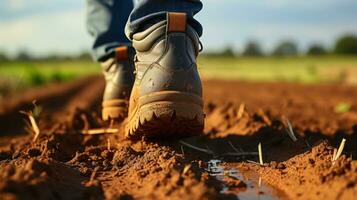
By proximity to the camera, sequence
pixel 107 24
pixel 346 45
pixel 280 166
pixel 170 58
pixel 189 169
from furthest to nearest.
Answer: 1. pixel 346 45
2. pixel 107 24
3. pixel 170 58
4. pixel 280 166
5. pixel 189 169

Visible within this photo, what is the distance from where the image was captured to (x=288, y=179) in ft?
7.67

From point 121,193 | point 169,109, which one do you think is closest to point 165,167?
point 121,193

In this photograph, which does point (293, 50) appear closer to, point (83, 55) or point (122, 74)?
point (83, 55)

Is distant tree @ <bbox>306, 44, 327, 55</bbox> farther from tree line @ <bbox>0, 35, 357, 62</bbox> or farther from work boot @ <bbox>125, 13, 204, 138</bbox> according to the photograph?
work boot @ <bbox>125, 13, 204, 138</bbox>

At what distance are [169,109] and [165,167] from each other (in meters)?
0.48

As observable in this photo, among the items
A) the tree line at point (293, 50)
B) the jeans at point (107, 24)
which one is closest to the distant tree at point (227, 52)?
the tree line at point (293, 50)

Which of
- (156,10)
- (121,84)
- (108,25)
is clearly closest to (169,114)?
(156,10)

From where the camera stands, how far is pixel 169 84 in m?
2.75

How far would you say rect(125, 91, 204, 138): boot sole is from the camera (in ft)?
8.84

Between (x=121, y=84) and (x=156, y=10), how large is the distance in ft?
2.95

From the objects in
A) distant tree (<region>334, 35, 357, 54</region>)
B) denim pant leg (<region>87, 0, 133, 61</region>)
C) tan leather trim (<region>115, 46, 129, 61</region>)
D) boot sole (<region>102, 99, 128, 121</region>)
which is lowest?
distant tree (<region>334, 35, 357, 54</region>)

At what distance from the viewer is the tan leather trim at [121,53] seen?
366cm

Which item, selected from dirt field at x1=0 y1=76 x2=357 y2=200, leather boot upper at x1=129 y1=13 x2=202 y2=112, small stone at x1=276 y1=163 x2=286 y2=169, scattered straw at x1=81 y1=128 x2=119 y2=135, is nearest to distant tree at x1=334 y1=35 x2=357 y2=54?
scattered straw at x1=81 y1=128 x2=119 y2=135

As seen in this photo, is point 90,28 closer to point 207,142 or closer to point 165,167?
point 207,142
